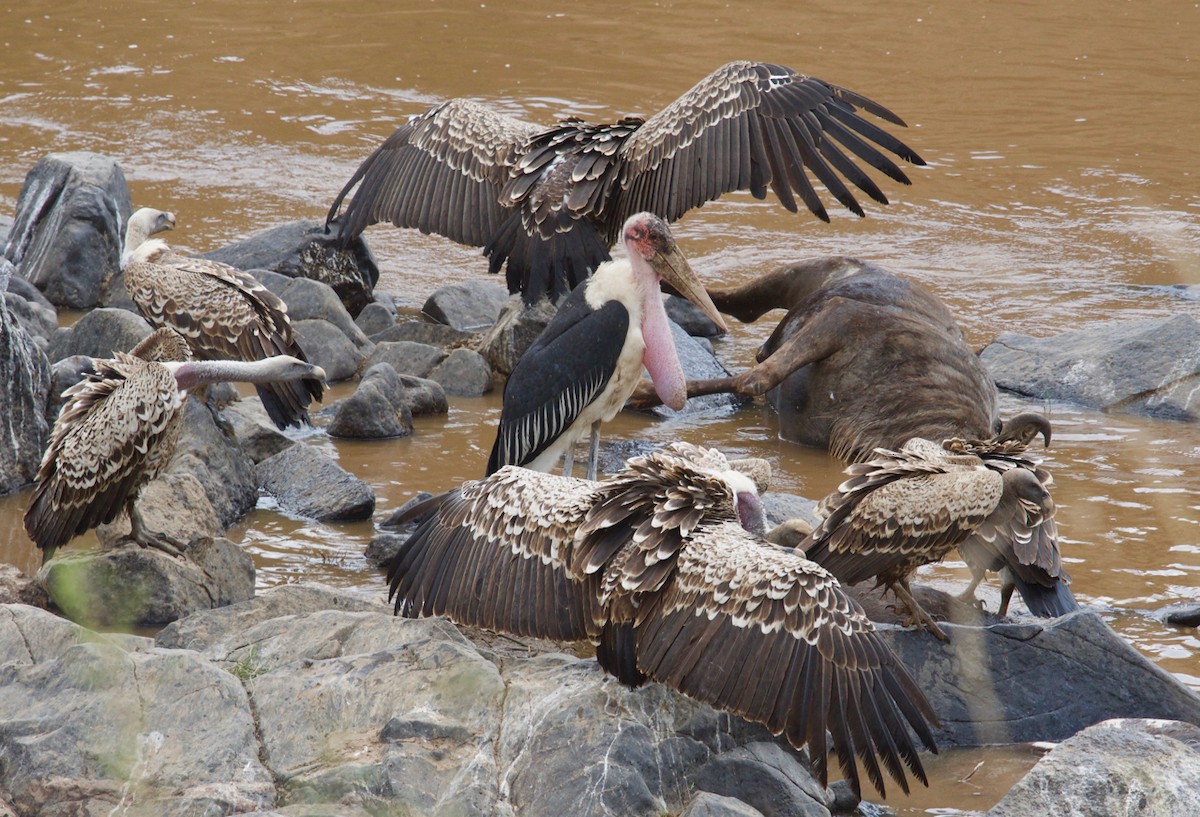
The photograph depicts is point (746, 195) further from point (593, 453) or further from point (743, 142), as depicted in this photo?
point (593, 453)

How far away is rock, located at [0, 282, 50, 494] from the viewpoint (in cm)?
707

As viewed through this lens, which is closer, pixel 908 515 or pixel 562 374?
pixel 908 515

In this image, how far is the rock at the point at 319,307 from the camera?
372 inches

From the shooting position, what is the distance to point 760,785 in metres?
4.13

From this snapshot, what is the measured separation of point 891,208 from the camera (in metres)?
13.2

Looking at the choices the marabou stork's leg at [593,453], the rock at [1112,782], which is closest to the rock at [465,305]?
the marabou stork's leg at [593,453]

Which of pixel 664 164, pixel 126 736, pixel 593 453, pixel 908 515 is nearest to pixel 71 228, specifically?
pixel 664 164

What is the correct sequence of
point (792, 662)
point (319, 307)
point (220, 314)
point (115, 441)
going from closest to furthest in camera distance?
point (792, 662)
point (115, 441)
point (220, 314)
point (319, 307)

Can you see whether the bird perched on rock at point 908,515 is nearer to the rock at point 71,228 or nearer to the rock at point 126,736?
the rock at point 126,736

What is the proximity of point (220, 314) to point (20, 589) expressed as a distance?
2507 mm

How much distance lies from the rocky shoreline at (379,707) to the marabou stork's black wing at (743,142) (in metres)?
1.71

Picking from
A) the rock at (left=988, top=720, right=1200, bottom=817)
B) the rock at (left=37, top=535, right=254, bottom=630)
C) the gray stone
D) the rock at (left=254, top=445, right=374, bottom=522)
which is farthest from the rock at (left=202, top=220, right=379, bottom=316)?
the rock at (left=988, top=720, right=1200, bottom=817)

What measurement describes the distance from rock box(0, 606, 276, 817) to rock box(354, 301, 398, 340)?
229 inches

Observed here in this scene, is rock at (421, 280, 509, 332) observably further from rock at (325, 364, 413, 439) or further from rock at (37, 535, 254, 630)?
rock at (37, 535, 254, 630)
